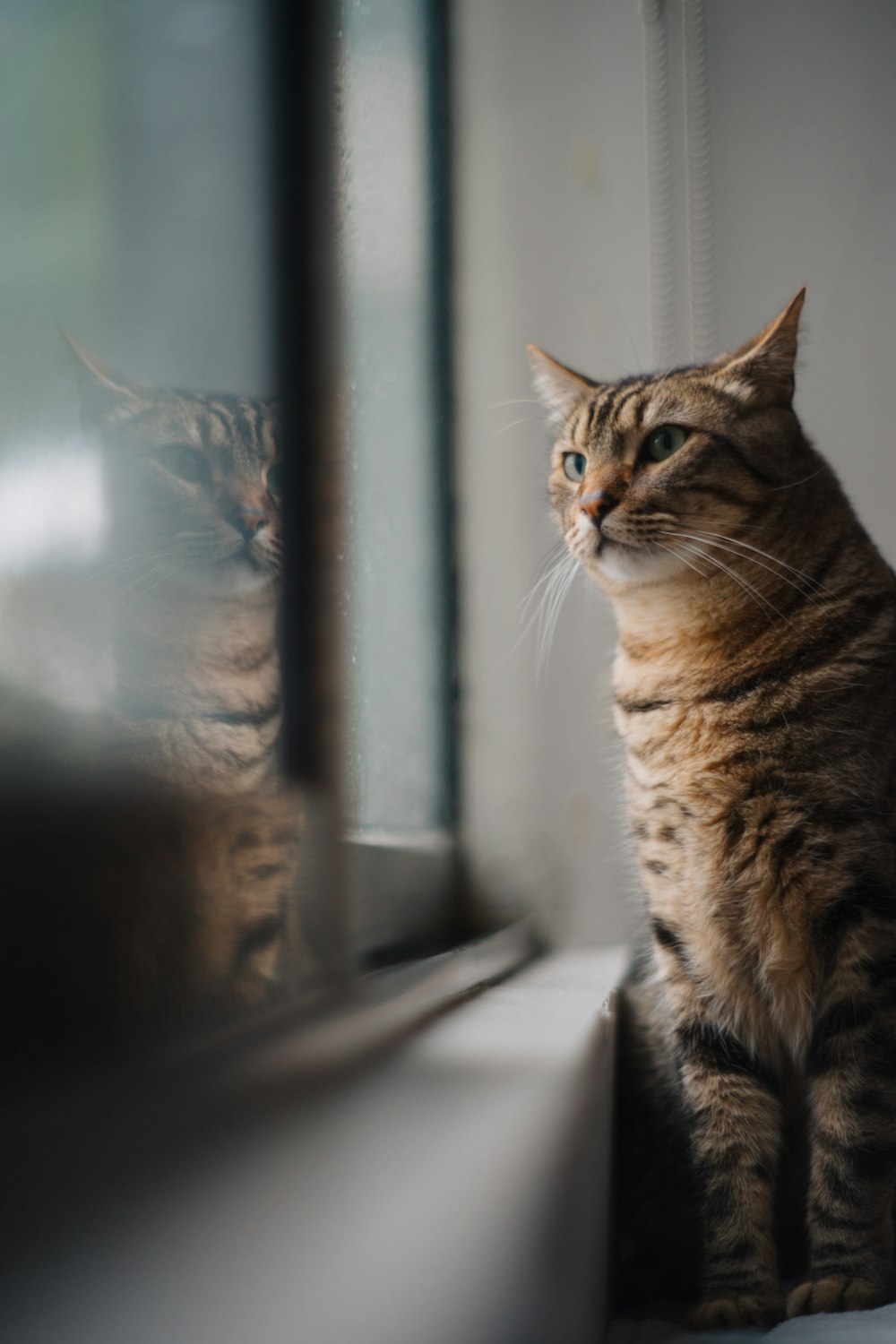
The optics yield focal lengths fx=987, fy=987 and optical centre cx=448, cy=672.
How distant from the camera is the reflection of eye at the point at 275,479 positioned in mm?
504

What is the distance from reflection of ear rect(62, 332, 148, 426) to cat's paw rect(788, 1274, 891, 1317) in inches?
32.4

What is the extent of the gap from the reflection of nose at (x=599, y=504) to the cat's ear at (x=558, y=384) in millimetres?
227

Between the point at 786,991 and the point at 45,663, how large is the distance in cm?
79

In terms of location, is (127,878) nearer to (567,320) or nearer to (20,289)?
(20,289)

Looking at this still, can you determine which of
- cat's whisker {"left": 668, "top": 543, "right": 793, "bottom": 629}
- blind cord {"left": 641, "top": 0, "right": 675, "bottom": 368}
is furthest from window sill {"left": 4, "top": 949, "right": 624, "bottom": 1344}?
blind cord {"left": 641, "top": 0, "right": 675, "bottom": 368}

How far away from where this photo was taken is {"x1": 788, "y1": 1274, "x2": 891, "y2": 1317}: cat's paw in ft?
2.51

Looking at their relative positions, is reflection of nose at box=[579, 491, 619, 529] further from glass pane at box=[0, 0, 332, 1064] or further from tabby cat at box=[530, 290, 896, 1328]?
glass pane at box=[0, 0, 332, 1064]

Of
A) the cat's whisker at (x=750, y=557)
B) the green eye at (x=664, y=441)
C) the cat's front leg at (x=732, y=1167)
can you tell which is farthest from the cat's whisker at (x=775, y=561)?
the cat's front leg at (x=732, y=1167)

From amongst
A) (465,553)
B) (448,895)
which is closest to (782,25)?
(465,553)

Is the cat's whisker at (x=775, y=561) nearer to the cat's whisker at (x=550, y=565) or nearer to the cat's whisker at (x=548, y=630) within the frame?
the cat's whisker at (x=550, y=565)

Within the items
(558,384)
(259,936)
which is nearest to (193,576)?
(259,936)

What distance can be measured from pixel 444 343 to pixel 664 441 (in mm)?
546

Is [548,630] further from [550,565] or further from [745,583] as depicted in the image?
[745,583]

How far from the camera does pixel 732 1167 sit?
2.93 feet
